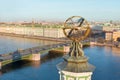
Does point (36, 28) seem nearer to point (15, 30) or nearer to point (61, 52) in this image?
point (15, 30)

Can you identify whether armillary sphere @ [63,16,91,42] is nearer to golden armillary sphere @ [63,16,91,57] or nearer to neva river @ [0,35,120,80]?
golden armillary sphere @ [63,16,91,57]

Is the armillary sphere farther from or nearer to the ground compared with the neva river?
farther from the ground

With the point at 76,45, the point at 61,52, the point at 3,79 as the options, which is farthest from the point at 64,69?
the point at 61,52

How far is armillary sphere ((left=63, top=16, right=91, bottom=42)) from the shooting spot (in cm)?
150

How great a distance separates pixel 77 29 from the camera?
1.58 metres

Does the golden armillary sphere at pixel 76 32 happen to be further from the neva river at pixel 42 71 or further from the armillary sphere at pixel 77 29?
the neva river at pixel 42 71

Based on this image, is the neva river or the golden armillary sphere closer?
the golden armillary sphere

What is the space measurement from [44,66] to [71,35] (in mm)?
11117

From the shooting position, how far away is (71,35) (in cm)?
154

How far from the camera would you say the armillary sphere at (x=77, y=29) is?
59.1 inches

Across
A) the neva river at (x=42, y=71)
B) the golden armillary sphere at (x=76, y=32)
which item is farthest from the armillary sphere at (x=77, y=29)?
the neva river at (x=42, y=71)

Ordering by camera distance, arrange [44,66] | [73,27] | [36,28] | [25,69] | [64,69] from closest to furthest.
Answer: [64,69], [73,27], [25,69], [44,66], [36,28]

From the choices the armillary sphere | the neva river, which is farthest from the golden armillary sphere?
the neva river

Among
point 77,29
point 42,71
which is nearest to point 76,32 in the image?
point 77,29
